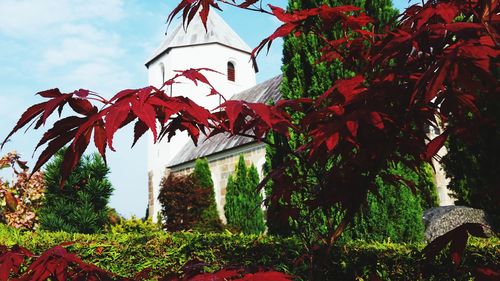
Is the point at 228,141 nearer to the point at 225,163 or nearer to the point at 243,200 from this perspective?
Answer: the point at 225,163

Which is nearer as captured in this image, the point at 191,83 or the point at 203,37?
the point at 191,83

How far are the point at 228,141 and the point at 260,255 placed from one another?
12591 mm

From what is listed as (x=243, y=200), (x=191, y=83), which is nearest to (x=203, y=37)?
(x=191, y=83)

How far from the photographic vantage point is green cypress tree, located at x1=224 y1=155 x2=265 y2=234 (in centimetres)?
1342

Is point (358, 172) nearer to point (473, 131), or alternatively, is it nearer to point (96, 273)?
point (473, 131)

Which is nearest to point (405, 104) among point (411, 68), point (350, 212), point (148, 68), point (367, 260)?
point (411, 68)

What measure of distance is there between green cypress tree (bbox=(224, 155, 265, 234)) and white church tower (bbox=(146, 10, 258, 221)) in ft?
19.4

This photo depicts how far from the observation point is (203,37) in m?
20.5

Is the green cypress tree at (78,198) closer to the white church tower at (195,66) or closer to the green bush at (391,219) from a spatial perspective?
the green bush at (391,219)

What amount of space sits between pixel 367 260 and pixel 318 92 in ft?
12.4

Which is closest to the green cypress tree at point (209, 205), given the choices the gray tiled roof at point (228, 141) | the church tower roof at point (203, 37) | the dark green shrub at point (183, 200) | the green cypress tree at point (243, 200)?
the dark green shrub at point (183, 200)

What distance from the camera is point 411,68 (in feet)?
5.21

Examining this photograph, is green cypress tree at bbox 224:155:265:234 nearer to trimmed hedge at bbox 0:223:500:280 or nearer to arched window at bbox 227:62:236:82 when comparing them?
arched window at bbox 227:62:236:82

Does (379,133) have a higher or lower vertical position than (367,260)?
higher
